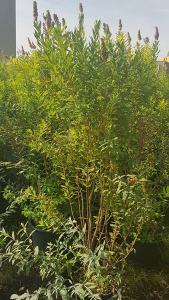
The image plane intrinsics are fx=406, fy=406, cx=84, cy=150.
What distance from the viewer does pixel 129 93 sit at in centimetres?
172

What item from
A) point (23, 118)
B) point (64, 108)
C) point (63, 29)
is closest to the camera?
point (63, 29)

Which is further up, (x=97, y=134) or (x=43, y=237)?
(x=97, y=134)

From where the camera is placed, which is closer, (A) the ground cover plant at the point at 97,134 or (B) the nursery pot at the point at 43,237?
(A) the ground cover plant at the point at 97,134

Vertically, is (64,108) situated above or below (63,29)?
below

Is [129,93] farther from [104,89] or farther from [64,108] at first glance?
[64,108]

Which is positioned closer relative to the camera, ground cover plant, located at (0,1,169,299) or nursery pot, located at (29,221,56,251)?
ground cover plant, located at (0,1,169,299)

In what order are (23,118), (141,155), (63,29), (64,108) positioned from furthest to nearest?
(23,118) < (141,155) < (64,108) < (63,29)

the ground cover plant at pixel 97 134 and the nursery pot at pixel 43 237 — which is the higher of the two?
the ground cover plant at pixel 97 134

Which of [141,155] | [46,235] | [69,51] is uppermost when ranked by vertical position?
[69,51]

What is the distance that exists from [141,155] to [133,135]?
158 millimetres

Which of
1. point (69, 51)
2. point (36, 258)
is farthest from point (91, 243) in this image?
point (69, 51)

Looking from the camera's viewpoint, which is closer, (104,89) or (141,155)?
(104,89)

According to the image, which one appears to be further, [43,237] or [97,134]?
[43,237]

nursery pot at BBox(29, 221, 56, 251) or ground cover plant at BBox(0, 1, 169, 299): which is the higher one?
ground cover plant at BBox(0, 1, 169, 299)
